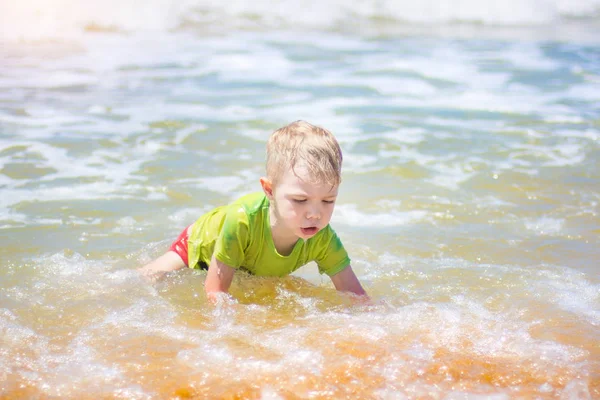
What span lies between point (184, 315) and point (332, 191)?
0.96 metres

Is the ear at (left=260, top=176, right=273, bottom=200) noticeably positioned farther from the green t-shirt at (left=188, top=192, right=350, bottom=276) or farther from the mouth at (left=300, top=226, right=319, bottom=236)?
the mouth at (left=300, top=226, right=319, bottom=236)

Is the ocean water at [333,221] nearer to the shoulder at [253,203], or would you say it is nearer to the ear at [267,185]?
the shoulder at [253,203]

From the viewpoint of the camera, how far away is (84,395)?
2852mm

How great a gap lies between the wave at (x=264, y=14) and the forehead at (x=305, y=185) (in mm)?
10494

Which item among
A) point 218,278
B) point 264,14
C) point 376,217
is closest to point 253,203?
point 218,278

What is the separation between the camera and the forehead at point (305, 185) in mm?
3434

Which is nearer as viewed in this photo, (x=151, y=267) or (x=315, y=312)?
(x=315, y=312)

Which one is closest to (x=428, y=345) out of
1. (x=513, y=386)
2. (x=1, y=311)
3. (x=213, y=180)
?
(x=513, y=386)

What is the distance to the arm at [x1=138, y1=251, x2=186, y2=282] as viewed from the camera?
421cm

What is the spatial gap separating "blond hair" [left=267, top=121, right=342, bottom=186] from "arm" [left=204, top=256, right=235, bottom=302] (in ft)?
1.77

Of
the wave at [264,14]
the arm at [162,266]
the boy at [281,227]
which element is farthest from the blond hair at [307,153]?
the wave at [264,14]

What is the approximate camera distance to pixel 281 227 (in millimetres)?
3822

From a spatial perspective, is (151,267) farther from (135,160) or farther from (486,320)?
(135,160)

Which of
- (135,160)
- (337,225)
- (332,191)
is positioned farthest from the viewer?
(135,160)
